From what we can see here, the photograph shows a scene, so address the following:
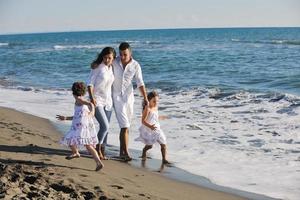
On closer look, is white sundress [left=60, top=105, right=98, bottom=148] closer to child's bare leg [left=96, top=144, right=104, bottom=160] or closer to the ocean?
child's bare leg [left=96, top=144, right=104, bottom=160]

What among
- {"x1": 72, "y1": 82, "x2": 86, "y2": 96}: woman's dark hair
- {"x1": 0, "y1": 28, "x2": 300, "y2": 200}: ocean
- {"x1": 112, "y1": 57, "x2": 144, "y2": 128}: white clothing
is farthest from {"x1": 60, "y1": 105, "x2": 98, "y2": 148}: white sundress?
{"x1": 0, "y1": 28, "x2": 300, "y2": 200}: ocean

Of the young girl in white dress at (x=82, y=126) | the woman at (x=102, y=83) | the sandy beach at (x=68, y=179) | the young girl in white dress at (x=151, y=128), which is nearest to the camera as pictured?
the sandy beach at (x=68, y=179)

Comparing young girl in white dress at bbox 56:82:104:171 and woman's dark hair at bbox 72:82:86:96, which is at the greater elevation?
woman's dark hair at bbox 72:82:86:96

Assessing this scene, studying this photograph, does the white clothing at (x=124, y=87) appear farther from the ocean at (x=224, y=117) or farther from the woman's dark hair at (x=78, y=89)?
the ocean at (x=224, y=117)

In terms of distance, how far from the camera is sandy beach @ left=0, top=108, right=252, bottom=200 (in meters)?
4.46

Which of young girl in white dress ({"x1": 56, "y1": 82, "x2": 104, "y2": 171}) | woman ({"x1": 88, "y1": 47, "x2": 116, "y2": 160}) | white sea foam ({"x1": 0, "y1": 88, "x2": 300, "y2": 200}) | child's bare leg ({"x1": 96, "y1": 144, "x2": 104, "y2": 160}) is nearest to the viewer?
young girl in white dress ({"x1": 56, "y1": 82, "x2": 104, "y2": 171})

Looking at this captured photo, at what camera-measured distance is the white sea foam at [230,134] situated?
6.17 metres

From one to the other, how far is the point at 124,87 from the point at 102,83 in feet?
1.34

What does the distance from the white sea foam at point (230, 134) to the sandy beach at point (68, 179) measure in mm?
771

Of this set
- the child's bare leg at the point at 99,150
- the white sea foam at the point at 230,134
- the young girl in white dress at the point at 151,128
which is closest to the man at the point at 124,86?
the young girl in white dress at the point at 151,128

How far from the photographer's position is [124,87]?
21.8 feet

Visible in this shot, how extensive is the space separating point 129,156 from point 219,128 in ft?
9.84

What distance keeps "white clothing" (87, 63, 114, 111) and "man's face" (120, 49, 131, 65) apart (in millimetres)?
220

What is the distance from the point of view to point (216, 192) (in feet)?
17.9
